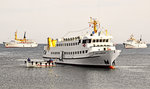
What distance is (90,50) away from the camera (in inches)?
2398

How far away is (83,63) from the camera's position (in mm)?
63375

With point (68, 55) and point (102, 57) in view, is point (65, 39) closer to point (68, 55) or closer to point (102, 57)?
point (68, 55)

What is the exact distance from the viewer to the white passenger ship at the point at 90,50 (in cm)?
5894

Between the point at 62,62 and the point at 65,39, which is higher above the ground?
the point at 65,39

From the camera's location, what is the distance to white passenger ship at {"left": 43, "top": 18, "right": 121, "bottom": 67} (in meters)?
58.9

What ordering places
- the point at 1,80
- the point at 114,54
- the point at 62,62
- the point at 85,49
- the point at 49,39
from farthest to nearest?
the point at 49,39, the point at 62,62, the point at 85,49, the point at 114,54, the point at 1,80

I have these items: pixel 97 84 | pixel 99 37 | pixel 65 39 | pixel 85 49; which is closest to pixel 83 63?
pixel 85 49

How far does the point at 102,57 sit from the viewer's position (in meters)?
58.8

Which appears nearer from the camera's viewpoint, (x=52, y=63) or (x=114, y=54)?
(x=114, y=54)

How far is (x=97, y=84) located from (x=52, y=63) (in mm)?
30625

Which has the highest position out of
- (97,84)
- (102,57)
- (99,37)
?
(99,37)

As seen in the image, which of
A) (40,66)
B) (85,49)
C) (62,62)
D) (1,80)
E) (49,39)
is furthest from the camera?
(49,39)

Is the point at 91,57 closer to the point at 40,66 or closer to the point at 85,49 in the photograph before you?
the point at 85,49

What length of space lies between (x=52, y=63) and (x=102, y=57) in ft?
59.8
